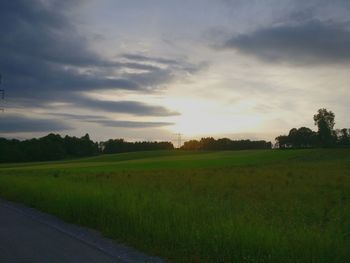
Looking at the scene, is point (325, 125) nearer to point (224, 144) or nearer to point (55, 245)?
point (224, 144)

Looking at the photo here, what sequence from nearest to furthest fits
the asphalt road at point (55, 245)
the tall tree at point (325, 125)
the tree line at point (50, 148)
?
the asphalt road at point (55, 245) → the tree line at point (50, 148) → the tall tree at point (325, 125)

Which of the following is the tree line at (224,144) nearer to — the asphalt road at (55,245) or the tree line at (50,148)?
the tree line at (50,148)

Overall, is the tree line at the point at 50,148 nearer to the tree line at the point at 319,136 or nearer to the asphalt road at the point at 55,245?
the tree line at the point at 319,136

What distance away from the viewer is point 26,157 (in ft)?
438

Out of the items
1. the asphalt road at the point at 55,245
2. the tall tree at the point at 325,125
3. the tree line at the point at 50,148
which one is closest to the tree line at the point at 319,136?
the tall tree at the point at 325,125

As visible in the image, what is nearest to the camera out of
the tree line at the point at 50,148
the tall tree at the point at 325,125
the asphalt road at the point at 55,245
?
the asphalt road at the point at 55,245

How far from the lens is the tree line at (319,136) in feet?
487

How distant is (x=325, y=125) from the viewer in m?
150

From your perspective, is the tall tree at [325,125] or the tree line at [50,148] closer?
the tree line at [50,148]

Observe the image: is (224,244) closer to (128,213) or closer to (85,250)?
(85,250)

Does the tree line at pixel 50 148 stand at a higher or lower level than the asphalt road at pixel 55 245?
higher

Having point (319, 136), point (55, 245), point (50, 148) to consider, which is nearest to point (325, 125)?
point (319, 136)

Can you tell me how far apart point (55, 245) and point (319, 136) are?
146 m

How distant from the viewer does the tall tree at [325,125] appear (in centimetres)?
14738
